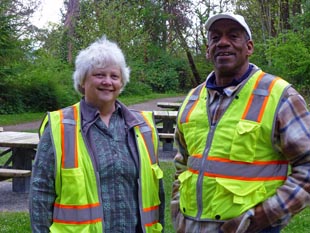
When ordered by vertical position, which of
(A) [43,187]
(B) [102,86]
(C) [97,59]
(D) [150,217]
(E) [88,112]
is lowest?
(D) [150,217]

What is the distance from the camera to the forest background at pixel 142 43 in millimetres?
21342

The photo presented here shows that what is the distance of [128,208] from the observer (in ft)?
10.7

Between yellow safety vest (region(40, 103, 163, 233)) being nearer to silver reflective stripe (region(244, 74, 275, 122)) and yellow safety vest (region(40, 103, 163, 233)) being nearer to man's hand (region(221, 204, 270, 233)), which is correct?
man's hand (region(221, 204, 270, 233))

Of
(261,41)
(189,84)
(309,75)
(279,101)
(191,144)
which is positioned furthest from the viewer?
(189,84)

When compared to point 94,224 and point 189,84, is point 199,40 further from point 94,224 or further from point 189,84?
point 94,224

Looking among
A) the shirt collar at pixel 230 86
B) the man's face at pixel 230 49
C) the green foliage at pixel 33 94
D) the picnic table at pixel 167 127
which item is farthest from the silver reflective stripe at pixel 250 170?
the green foliage at pixel 33 94

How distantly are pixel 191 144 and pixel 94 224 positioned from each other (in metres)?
0.67

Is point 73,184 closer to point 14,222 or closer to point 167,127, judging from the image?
point 14,222

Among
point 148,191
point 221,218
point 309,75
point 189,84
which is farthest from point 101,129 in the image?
point 189,84

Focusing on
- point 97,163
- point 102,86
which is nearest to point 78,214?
point 97,163

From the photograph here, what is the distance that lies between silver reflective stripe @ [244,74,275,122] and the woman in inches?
30.5

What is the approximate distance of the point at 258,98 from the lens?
2826mm

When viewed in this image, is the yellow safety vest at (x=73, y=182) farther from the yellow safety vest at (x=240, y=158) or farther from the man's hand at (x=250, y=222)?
the man's hand at (x=250, y=222)

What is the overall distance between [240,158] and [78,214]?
0.94 meters
